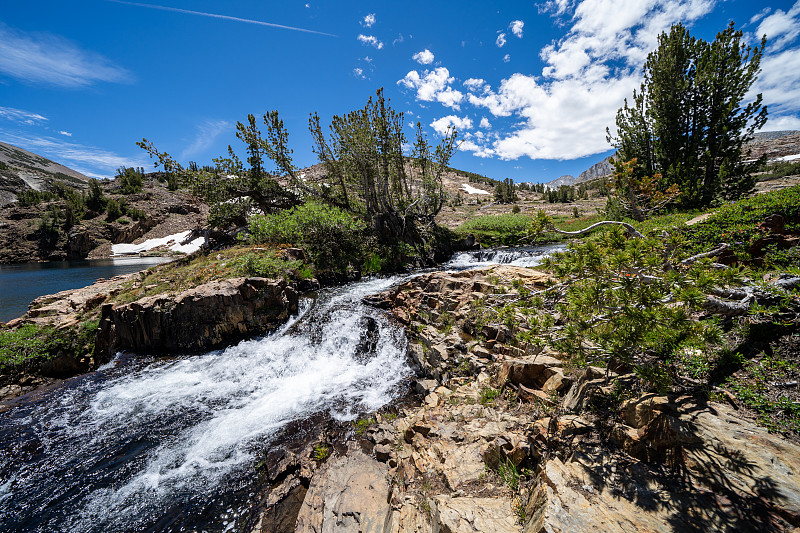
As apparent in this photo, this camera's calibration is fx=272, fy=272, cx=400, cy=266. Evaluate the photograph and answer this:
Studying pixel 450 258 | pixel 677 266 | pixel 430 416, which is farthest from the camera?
pixel 450 258

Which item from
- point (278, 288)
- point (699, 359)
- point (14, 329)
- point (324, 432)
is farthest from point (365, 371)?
point (14, 329)

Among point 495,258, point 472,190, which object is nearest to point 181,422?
point 495,258

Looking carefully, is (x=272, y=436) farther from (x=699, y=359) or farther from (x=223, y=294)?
(x=699, y=359)

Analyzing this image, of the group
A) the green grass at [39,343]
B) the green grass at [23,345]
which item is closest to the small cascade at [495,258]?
the green grass at [39,343]

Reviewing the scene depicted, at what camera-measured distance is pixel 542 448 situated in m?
3.72

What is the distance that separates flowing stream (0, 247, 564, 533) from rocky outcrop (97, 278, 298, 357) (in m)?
0.59

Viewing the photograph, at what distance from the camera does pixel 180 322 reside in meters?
9.25

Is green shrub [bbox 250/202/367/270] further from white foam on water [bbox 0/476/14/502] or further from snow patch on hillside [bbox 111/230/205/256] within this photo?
snow patch on hillside [bbox 111/230/205/256]

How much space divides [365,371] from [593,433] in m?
5.94

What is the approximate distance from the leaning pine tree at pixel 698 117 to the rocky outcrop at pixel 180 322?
1740 centimetres

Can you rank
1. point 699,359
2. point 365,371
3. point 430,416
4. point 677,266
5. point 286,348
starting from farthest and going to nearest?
1. point 286,348
2. point 365,371
3. point 430,416
4. point 677,266
5. point 699,359

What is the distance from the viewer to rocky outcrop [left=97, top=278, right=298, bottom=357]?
923 cm

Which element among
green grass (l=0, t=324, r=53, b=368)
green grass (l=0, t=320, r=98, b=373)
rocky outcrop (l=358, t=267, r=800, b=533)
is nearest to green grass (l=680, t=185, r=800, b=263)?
rocky outcrop (l=358, t=267, r=800, b=533)

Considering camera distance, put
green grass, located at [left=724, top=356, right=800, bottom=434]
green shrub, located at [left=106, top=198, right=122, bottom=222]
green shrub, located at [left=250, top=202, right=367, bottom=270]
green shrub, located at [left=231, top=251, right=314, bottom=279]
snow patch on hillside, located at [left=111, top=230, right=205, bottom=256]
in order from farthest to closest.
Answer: green shrub, located at [left=106, top=198, right=122, bottom=222], snow patch on hillside, located at [left=111, top=230, right=205, bottom=256], green shrub, located at [left=250, top=202, right=367, bottom=270], green shrub, located at [left=231, top=251, right=314, bottom=279], green grass, located at [left=724, top=356, right=800, bottom=434]
